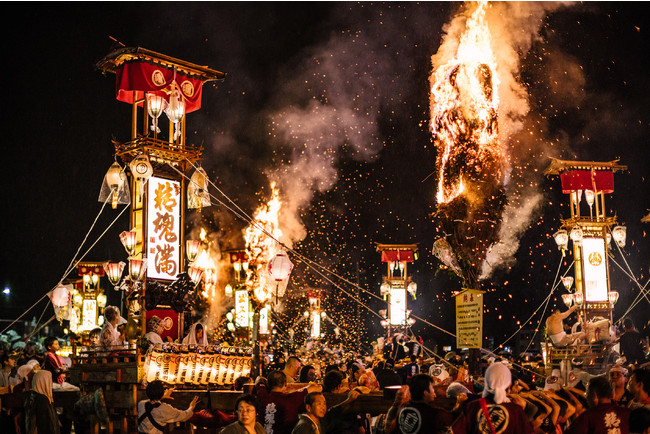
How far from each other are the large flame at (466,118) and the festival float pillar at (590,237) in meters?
7.53

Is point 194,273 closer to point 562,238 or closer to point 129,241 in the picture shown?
point 129,241

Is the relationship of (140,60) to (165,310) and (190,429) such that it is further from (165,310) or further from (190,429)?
(190,429)

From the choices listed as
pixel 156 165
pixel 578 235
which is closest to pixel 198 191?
pixel 156 165

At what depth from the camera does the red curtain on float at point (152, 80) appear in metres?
15.1

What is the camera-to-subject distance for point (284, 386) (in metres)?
6.02

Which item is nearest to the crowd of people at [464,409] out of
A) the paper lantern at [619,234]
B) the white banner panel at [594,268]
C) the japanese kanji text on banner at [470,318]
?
the japanese kanji text on banner at [470,318]

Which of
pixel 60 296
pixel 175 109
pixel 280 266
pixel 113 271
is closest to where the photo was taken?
pixel 175 109

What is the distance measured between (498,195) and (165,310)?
334 inches

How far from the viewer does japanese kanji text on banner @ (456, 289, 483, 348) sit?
7391 millimetres

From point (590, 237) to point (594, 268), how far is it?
1.12 metres

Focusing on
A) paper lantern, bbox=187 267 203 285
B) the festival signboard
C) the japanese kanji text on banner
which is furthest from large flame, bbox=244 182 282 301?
the japanese kanji text on banner

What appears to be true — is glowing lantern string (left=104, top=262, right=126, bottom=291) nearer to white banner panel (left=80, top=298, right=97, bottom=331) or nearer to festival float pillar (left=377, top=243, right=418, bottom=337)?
white banner panel (left=80, top=298, right=97, bottom=331)

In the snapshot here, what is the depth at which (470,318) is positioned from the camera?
299 inches

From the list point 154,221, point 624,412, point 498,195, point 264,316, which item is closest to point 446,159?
point 498,195
